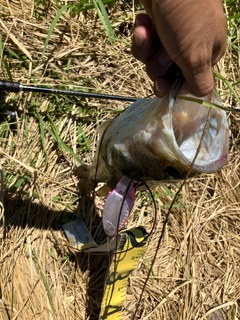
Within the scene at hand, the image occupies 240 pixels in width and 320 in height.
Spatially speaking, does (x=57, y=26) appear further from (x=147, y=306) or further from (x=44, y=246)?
(x=147, y=306)

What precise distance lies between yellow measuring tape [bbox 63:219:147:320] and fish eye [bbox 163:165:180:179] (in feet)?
2.03

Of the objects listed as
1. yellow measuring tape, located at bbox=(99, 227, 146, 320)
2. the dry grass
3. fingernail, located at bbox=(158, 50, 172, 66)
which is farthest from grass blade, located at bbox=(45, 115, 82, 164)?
fingernail, located at bbox=(158, 50, 172, 66)

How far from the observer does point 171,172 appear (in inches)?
45.8

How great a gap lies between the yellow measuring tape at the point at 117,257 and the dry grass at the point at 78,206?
0.07 meters

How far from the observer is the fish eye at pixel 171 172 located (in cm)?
115

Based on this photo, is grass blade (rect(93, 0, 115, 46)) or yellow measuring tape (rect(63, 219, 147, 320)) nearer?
yellow measuring tape (rect(63, 219, 147, 320))

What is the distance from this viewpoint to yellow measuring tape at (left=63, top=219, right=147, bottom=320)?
69.9 inches

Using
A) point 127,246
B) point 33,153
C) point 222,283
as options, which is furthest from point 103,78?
point 222,283

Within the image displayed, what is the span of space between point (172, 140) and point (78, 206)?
1.01 metres

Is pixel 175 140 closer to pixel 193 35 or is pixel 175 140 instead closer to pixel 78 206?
pixel 193 35

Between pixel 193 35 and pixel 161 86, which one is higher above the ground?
pixel 193 35

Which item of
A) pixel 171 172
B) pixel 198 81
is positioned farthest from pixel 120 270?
pixel 198 81

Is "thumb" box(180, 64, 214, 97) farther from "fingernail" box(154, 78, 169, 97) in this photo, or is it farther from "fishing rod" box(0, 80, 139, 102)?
"fishing rod" box(0, 80, 139, 102)

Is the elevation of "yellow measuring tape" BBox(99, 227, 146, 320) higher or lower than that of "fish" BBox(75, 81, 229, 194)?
lower
